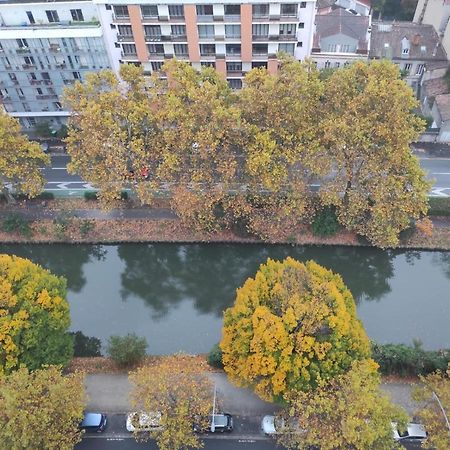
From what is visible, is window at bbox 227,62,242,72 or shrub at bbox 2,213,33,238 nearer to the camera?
shrub at bbox 2,213,33,238

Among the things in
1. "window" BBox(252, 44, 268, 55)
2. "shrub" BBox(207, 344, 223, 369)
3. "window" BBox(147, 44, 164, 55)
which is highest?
"window" BBox(147, 44, 164, 55)

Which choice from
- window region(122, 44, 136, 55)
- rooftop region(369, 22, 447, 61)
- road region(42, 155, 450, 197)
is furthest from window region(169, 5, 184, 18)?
rooftop region(369, 22, 447, 61)

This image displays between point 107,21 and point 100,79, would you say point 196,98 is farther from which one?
point 107,21

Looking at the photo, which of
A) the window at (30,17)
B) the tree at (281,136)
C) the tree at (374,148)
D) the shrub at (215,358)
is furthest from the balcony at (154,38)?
the shrub at (215,358)

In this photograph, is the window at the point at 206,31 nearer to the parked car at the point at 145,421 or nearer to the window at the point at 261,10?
the window at the point at 261,10

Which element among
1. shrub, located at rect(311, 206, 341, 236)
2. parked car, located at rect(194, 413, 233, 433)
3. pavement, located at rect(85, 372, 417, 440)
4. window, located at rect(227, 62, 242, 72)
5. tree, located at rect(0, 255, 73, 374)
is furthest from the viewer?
window, located at rect(227, 62, 242, 72)

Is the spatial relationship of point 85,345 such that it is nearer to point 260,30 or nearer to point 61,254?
point 61,254

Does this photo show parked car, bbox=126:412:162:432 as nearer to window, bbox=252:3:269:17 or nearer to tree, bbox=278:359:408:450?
tree, bbox=278:359:408:450
